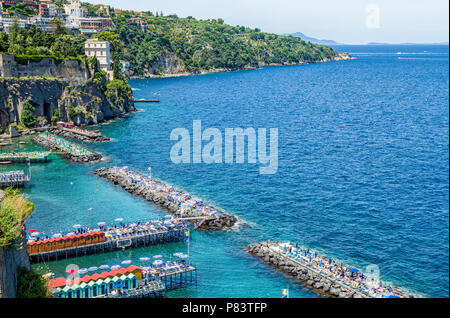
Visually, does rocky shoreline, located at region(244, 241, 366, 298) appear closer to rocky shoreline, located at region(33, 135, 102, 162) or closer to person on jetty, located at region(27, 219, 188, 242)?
person on jetty, located at region(27, 219, 188, 242)

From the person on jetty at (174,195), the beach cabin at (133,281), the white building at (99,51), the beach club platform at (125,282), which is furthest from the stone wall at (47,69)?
the beach cabin at (133,281)

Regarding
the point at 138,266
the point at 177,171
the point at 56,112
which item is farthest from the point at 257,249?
the point at 56,112

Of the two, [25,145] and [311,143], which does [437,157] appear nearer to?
[311,143]

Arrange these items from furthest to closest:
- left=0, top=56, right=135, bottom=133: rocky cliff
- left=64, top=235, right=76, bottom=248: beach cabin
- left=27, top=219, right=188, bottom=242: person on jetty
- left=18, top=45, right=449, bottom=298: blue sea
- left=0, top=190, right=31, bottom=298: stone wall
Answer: left=0, top=56, right=135, bottom=133: rocky cliff
left=27, top=219, right=188, bottom=242: person on jetty
left=64, top=235, right=76, bottom=248: beach cabin
left=18, top=45, right=449, bottom=298: blue sea
left=0, top=190, right=31, bottom=298: stone wall

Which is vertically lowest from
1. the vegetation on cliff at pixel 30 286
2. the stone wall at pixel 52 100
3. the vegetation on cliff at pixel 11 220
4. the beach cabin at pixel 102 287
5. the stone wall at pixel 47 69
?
the beach cabin at pixel 102 287

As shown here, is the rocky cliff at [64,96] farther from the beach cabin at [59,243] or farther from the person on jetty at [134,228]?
the beach cabin at [59,243]

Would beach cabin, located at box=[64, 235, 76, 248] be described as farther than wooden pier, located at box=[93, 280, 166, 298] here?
Yes

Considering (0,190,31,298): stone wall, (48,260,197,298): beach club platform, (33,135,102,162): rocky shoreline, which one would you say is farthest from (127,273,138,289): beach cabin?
(33,135,102,162): rocky shoreline
